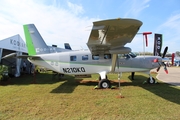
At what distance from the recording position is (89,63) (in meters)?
9.24

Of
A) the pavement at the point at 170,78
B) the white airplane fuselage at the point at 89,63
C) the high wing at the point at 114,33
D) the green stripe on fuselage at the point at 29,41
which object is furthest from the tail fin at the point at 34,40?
the pavement at the point at 170,78

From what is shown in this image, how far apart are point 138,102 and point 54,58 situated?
6195 millimetres

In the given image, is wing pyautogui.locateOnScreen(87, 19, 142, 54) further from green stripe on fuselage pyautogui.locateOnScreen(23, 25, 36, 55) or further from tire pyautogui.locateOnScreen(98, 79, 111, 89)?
green stripe on fuselage pyautogui.locateOnScreen(23, 25, 36, 55)

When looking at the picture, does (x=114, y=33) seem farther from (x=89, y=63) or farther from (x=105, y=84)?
(x=89, y=63)

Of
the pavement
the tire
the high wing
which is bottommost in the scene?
the pavement

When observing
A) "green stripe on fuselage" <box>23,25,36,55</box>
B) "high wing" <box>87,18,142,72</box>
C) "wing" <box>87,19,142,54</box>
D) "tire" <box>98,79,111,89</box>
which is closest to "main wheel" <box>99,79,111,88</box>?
"tire" <box>98,79,111,89</box>

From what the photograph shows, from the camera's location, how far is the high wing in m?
4.91

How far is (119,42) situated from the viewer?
7152 mm

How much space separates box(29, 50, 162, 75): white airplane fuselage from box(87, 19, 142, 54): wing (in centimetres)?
107

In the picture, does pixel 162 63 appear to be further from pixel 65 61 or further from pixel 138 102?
pixel 65 61

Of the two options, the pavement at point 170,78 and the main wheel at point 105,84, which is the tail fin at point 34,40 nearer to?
the main wheel at point 105,84

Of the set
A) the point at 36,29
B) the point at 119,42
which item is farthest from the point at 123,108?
the point at 36,29

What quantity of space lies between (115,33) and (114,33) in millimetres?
46

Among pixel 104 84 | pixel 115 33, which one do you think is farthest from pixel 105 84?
pixel 115 33
